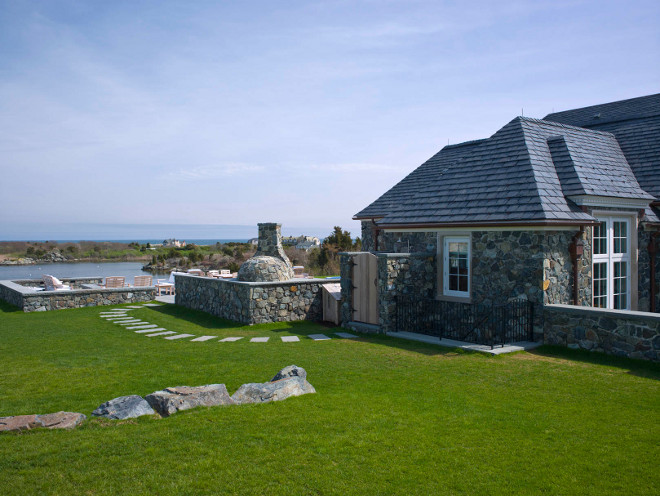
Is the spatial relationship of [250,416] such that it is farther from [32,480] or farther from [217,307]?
[217,307]

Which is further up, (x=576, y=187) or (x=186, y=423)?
(x=576, y=187)

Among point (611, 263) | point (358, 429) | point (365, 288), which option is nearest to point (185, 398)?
point (358, 429)

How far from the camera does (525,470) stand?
4543mm

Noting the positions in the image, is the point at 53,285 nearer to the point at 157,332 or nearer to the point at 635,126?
the point at 157,332

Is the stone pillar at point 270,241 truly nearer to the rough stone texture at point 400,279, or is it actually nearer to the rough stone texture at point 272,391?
the rough stone texture at point 400,279

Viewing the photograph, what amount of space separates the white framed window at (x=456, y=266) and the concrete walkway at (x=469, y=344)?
1417 millimetres

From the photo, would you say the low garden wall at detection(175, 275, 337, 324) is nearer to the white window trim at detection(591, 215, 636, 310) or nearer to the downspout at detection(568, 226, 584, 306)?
the downspout at detection(568, 226, 584, 306)

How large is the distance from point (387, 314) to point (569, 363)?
4309 mm

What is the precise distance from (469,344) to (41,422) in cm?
796

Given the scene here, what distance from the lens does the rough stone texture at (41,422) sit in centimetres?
531

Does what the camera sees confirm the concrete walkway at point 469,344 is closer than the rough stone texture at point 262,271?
Yes

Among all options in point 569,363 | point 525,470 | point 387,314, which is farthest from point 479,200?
point 525,470

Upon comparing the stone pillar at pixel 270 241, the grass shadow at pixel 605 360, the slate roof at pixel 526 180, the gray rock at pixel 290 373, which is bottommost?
the grass shadow at pixel 605 360

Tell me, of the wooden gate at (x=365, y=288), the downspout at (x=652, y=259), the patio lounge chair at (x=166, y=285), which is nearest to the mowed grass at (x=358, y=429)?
the wooden gate at (x=365, y=288)
